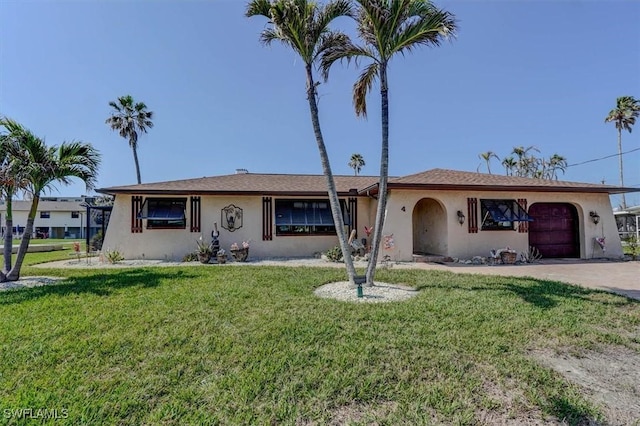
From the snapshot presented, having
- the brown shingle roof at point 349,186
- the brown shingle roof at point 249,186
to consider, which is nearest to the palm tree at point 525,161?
the brown shingle roof at point 349,186

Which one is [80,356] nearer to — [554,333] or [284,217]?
[554,333]

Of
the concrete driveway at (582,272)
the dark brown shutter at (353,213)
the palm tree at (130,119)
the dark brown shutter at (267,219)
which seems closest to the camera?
the concrete driveway at (582,272)

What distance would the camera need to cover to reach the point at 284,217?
52.0 feet

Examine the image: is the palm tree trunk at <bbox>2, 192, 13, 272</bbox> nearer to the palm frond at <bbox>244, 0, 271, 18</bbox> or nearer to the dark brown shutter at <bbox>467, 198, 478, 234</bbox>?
the palm frond at <bbox>244, 0, 271, 18</bbox>

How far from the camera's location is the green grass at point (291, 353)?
322 centimetres

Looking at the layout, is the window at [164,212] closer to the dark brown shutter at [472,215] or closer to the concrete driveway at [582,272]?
the concrete driveway at [582,272]

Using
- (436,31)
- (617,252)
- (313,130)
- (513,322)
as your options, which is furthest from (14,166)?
(617,252)

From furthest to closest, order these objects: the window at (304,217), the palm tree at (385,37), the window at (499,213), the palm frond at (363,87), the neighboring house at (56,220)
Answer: the neighboring house at (56,220)
the window at (304,217)
the window at (499,213)
the palm frond at (363,87)
the palm tree at (385,37)

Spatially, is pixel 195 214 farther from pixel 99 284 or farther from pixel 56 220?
pixel 56 220

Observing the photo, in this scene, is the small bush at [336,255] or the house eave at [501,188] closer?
the house eave at [501,188]

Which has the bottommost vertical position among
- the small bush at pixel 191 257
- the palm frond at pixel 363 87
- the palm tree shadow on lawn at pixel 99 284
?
the palm tree shadow on lawn at pixel 99 284

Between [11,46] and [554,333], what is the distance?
19031mm

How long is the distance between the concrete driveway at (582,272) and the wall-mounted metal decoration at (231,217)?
30.2ft

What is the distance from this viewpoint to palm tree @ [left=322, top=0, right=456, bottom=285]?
22.0 feet
